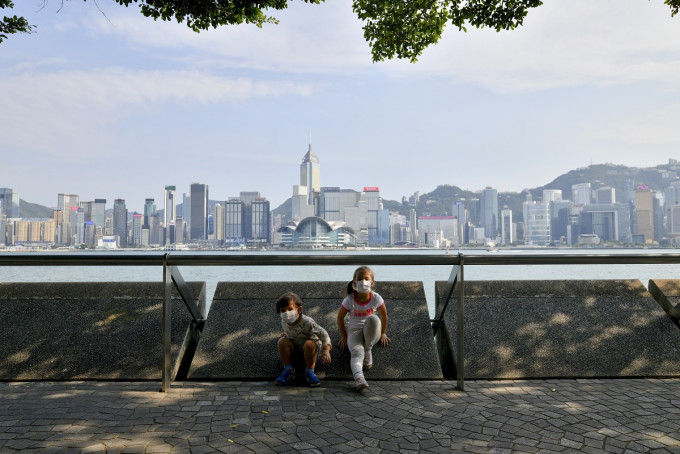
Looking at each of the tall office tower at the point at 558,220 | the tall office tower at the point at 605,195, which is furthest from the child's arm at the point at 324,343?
the tall office tower at the point at 605,195

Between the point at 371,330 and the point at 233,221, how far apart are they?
143 m

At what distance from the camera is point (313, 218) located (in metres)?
104

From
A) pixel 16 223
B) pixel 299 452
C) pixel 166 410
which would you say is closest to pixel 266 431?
pixel 299 452

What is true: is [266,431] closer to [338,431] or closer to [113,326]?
[338,431]

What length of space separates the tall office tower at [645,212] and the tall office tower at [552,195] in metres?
26.5

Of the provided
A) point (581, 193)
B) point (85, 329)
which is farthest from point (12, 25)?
point (581, 193)

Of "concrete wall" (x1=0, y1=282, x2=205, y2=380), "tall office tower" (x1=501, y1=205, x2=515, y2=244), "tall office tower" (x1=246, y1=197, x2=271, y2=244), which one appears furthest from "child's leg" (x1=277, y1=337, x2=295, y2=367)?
"tall office tower" (x1=501, y1=205, x2=515, y2=244)

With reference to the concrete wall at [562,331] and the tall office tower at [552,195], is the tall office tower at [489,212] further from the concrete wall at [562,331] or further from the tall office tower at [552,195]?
the concrete wall at [562,331]

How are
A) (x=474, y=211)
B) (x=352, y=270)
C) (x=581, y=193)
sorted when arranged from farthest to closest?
(x=474, y=211)
(x=581, y=193)
(x=352, y=270)

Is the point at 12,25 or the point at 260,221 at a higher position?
the point at 260,221

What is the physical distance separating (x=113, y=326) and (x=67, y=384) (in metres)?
0.78

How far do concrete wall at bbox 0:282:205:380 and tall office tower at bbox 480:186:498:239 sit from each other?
14368 centimetres

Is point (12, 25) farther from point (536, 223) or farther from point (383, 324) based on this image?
point (536, 223)

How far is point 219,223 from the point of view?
5797 inches
